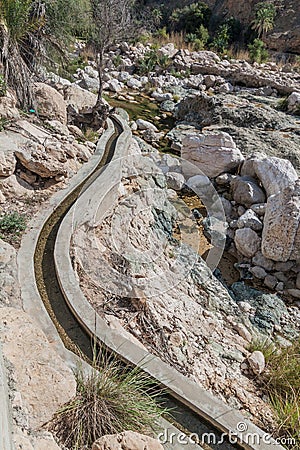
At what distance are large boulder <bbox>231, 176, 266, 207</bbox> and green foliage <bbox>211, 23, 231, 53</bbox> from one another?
14.1 m

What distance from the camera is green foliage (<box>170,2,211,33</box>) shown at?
2117cm

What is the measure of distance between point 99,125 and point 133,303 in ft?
14.9

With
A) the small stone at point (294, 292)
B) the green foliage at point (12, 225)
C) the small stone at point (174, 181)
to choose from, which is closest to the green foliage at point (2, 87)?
the green foliage at point (12, 225)

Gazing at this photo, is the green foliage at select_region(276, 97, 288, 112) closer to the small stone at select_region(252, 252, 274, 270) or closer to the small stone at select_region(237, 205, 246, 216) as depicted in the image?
the small stone at select_region(237, 205, 246, 216)

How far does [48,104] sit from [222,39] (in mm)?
16389

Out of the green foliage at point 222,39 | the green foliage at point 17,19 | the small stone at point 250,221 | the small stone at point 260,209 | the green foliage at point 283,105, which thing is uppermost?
the green foliage at point 222,39

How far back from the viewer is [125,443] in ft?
5.56

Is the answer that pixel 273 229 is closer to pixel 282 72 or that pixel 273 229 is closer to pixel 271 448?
pixel 271 448

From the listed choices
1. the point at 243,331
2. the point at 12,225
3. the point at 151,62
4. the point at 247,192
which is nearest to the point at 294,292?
the point at 243,331

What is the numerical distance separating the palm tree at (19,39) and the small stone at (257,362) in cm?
487

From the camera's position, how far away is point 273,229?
5148mm

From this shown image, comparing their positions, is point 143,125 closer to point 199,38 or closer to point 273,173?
point 273,173

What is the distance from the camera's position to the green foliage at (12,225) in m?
3.46

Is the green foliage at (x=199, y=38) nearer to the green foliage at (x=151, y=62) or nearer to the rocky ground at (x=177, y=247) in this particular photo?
the green foliage at (x=151, y=62)
